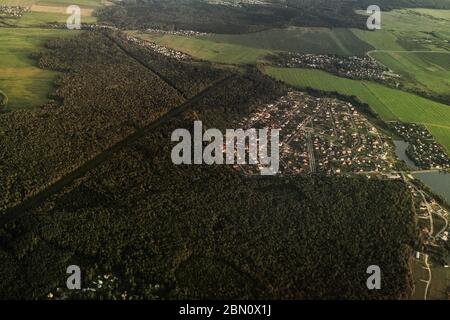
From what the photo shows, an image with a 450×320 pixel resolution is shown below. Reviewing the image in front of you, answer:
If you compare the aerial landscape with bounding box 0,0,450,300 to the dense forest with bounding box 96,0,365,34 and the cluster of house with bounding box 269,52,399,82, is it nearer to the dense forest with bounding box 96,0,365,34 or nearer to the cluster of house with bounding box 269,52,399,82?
the cluster of house with bounding box 269,52,399,82

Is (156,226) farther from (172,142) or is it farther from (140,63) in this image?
(140,63)

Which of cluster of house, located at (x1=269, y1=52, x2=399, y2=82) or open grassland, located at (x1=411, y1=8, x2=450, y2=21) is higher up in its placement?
open grassland, located at (x1=411, y1=8, x2=450, y2=21)

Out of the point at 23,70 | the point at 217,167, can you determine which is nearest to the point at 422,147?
the point at 217,167

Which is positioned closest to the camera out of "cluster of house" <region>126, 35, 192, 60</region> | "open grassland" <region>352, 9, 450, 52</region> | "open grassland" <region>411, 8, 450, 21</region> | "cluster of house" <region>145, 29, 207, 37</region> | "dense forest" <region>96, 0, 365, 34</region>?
"cluster of house" <region>126, 35, 192, 60</region>

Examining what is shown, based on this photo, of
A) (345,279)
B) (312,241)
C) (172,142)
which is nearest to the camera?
(345,279)

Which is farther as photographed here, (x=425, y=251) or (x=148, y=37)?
(x=148, y=37)

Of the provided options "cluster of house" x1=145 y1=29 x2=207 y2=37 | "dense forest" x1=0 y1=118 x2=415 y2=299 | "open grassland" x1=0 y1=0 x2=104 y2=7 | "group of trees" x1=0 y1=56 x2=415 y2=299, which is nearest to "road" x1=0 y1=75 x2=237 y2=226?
"group of trees" x1=0 y1=56 x2=415 y2=299
